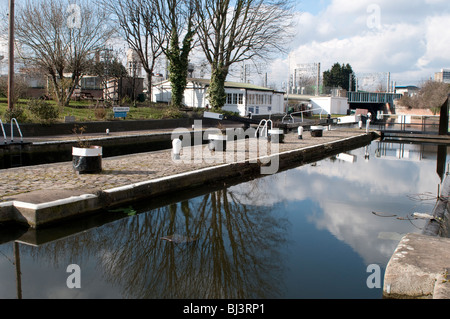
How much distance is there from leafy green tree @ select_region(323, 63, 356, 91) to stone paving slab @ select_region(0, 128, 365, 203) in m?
75.3

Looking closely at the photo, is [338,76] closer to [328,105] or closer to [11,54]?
[328,105]

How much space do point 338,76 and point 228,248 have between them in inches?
3218

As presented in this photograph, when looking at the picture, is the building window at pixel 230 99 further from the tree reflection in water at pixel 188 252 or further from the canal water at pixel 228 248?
the tree reflection in water at pixel 188 252

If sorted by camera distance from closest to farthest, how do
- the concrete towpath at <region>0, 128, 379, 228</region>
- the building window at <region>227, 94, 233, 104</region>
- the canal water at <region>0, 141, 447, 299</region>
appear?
the canal water at <region>0, 141, 447, 299</region>
the concrete towpath at <region>0, 128, 379, 228</region>
the building window at <region>227, 94, 233, 104</region>

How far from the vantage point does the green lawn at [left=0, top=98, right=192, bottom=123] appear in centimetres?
2232

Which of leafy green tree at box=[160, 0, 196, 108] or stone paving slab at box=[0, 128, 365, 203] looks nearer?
stone paving slab at box=[0, 128, 365, 203]

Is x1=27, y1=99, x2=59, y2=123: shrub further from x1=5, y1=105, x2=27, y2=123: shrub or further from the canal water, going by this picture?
the canal water

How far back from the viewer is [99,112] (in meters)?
23.4

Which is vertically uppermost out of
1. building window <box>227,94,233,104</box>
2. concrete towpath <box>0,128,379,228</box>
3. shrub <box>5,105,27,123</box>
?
building window <box>227,94,233,104</box>

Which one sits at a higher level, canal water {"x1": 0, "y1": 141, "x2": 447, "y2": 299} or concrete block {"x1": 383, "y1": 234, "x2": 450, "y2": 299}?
concrete block {"x1": 383, "y1": 234, "x2": 450, "y2": 299}

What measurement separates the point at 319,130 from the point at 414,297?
1822 centimetres

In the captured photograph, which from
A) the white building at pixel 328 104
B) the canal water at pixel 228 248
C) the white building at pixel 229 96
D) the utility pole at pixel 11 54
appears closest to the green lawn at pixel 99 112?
the utility pole at pixel 11 54

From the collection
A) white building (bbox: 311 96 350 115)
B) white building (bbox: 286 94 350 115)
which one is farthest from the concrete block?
white building (bbox: 311 96 350 115)

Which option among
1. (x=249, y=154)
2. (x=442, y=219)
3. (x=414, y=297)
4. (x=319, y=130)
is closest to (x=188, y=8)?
(x=319, y=130)
